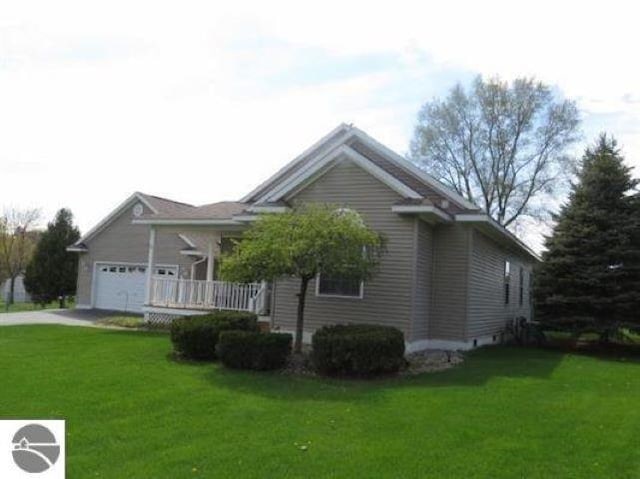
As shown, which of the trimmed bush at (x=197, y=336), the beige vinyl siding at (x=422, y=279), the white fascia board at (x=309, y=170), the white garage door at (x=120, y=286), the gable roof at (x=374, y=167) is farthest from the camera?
the white garage door at (x=120, y=286)

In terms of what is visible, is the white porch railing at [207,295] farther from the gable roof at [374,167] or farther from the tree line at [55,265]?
the tree line at [55,265]

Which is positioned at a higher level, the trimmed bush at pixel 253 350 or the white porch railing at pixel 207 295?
the white porch railing at pixel 207 295

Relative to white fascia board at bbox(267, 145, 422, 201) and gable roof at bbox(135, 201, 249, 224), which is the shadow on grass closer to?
white fascia board at bbox(267, 145, 422, 201)

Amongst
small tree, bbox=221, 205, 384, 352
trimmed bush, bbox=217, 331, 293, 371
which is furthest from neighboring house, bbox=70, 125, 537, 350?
trimmed bush, bbox=217, 331, 293, 371

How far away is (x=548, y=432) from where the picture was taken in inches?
293

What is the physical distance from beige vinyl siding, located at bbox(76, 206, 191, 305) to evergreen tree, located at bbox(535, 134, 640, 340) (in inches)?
635

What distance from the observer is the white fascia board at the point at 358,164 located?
47.8 feet

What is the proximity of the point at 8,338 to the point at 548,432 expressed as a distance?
42.8 ft

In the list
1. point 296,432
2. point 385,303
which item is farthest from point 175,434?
point 385,303

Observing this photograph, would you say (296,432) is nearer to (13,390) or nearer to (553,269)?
(13,390)

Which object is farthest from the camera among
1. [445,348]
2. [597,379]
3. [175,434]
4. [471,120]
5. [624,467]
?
[471,120]

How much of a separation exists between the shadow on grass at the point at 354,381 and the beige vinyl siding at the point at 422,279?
5.88 ft

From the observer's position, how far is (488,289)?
18.8m

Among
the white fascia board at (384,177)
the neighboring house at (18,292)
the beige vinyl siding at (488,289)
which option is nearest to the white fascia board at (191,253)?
the beige vinyl siding at (488,289)
